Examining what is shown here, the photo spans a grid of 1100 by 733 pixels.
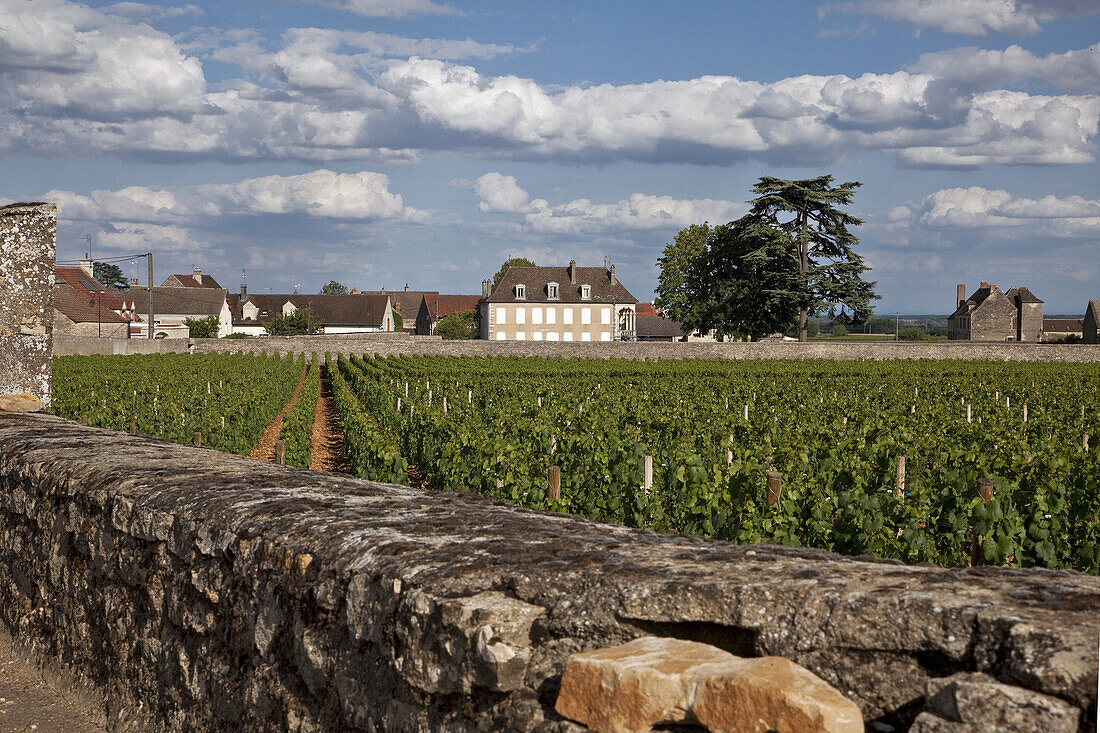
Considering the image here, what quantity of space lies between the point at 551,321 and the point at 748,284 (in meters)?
26.4

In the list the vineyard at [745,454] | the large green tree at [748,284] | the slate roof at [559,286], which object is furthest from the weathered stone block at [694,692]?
the slate roof at [559,286]

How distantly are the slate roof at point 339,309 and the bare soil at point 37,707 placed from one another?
98.0 metres

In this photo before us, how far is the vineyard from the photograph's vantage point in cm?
727

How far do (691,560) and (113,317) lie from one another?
71737 mm

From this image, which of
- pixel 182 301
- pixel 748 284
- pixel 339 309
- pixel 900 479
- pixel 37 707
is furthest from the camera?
pixel 339 309

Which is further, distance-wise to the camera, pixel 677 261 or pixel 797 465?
pixel 677 261

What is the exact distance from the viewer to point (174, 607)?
3275mm

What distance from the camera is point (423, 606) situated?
223cm

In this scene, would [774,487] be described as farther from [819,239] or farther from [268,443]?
[819,239]

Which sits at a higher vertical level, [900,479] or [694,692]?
[694,692]

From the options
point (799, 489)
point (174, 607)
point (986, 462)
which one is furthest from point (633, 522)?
point (174, 607)

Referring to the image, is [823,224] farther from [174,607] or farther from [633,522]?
[174,607]

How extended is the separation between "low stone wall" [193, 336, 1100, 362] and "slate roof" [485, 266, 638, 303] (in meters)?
22.4

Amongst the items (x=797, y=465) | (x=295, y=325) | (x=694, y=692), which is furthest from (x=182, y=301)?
(x=694, y=692)
